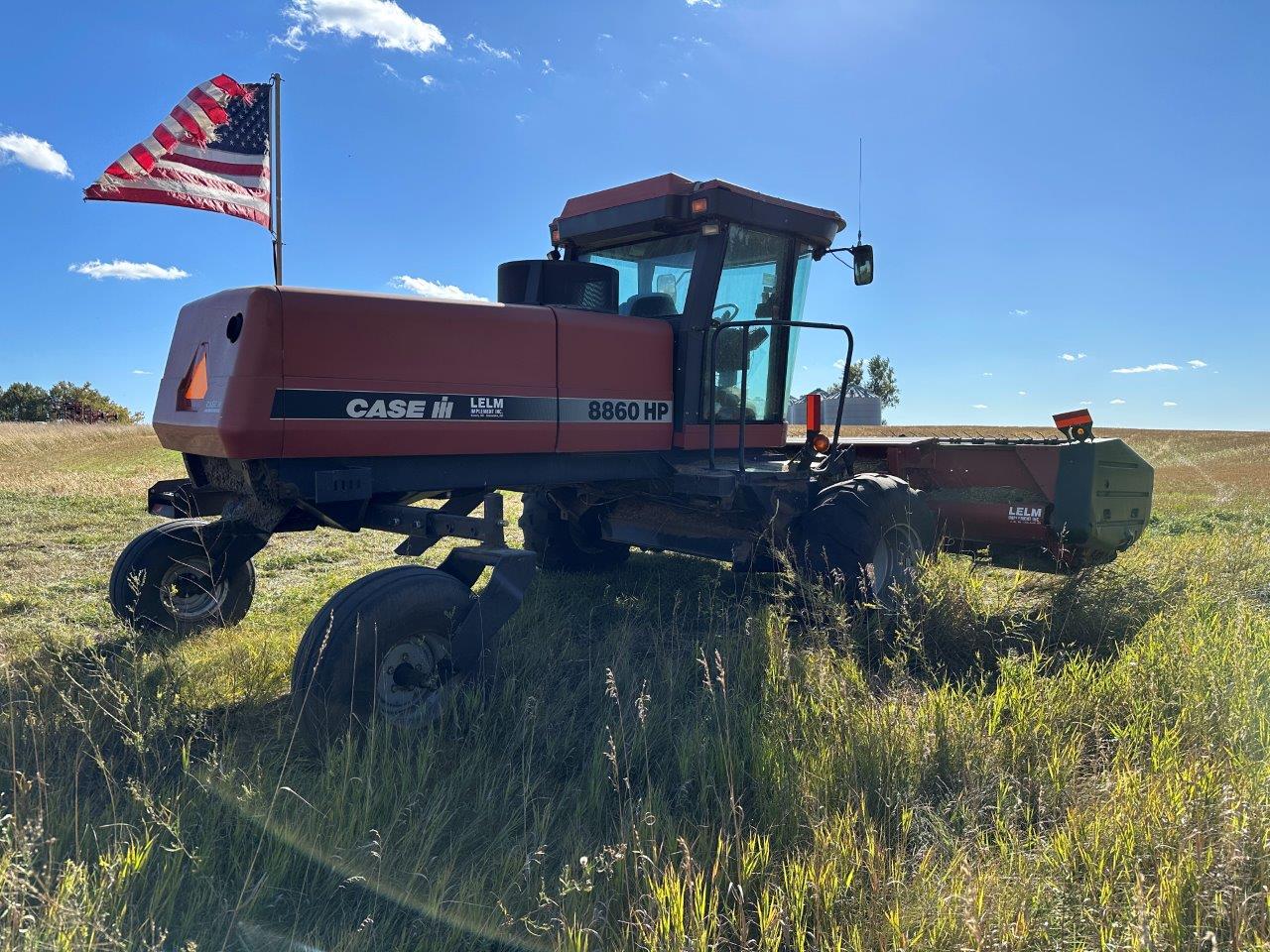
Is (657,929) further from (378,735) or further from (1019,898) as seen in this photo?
(378,735)

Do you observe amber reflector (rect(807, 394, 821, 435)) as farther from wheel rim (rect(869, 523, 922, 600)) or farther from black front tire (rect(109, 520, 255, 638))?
black front tire (rect(109, 520, 255, 638))

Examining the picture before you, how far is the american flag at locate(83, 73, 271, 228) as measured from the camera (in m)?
7.95

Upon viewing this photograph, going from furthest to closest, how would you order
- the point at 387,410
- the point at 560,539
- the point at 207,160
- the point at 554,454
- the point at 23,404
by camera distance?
the point at 23,404, the point at 207,160, the point at 560,539, the point at 554,454, the point at 387,410

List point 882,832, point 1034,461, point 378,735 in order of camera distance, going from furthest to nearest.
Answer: point 1034,461 < point 378,735 < point 882,832

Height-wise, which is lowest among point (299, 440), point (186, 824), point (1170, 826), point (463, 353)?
point (186, 824)

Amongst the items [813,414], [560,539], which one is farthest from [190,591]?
[813,414]

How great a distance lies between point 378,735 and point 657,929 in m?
1.59

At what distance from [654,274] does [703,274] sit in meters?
0.44

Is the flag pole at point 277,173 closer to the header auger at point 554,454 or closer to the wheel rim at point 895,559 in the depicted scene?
the header auger at point 554,454

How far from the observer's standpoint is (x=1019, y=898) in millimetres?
2098

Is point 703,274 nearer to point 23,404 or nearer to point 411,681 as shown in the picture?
point 411,681

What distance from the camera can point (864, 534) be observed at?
4652mm

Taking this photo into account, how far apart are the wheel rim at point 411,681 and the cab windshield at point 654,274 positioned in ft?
8.58

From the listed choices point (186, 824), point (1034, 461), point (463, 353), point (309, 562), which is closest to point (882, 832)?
point (186, 824)
